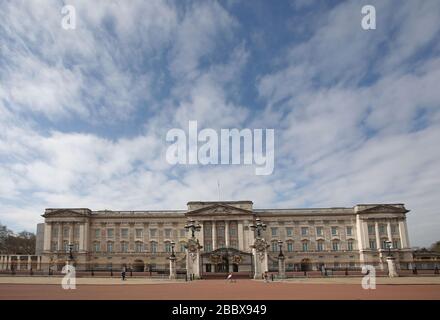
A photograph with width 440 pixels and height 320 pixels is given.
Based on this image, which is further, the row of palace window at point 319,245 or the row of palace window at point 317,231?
the row of palace window at point 317,231

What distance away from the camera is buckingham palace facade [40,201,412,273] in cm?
7925

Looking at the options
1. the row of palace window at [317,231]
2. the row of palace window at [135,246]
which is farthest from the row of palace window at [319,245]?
the row of palace window at [135,246]

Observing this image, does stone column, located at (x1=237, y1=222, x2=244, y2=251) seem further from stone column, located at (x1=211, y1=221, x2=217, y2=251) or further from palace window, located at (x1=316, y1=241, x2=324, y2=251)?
palace window, located at (x1=316, y1=241, x2=324, y2=251)

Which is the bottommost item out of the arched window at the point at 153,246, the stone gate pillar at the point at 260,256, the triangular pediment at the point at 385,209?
the stone gate pillar at the point at 260,256

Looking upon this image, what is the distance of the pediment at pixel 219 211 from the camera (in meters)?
80.5

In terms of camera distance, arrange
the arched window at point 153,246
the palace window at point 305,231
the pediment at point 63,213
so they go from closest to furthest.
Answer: the pediment at point 63,213
the palace window at point 305,231
the arched window at point 153,246

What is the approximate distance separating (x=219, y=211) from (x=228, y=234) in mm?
5281

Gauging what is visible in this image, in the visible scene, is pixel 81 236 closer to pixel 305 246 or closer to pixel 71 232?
pixel 71 232

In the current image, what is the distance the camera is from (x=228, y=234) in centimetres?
7950

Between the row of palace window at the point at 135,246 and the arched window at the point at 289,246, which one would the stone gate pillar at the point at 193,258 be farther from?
the arched window at the point at 289,246

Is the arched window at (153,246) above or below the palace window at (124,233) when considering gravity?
below

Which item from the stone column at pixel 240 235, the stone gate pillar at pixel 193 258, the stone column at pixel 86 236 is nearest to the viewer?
the stone gate pillar at pixel 193 258

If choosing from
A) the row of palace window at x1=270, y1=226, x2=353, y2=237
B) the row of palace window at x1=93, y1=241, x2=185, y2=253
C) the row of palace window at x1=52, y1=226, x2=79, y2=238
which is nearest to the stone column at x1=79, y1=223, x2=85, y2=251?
the row of palace window at x1=52, y1=226, x2=79, y2=238
